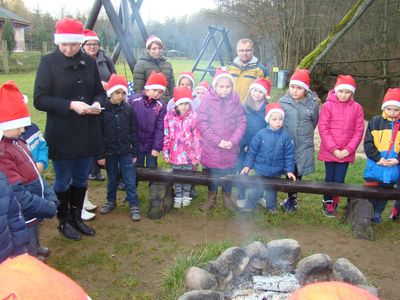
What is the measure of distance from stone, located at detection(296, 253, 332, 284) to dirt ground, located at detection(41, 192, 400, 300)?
46 centimetres

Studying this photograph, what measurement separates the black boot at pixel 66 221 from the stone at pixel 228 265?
4.81 ft

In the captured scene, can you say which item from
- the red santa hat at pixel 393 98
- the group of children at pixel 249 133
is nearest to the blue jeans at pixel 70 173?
the group of children at pixel 249 133

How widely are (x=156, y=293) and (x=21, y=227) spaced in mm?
1112

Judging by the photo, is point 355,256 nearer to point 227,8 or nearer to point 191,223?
point 191,223

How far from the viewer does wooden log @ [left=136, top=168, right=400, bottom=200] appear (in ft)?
13.0

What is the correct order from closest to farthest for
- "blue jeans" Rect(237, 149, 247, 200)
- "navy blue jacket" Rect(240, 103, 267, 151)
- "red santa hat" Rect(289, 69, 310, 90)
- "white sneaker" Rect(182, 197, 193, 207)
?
"red santa hat" Rect(289, 69, 310, 90)
"navy blue jacket" Rect(240, 103, 267, 151)
"white sneaker" Rect(182, 197, 193, 207)
"blue jeans" Rect(237, 149, 247, 200)

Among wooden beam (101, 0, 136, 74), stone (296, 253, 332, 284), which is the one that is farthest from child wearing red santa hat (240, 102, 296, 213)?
wooden beam (101, 0, 136, 74)

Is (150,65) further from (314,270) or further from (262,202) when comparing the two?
(314,270)

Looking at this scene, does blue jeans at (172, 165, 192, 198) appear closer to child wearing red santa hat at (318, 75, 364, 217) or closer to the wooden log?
the wooden log

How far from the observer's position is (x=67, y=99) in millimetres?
3213

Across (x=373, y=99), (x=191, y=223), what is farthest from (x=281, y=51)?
(x=191, y=223)

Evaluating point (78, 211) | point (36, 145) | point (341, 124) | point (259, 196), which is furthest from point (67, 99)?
point (341, 124)

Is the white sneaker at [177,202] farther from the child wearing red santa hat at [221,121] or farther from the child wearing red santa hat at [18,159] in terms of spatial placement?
the child wearing red santa hat at [18,159]

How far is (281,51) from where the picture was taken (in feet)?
64.2
